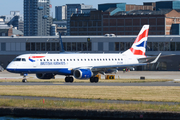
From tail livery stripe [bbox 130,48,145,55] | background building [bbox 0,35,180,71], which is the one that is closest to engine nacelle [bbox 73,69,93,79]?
tail livery stripe [bbox 130,48,145,55]

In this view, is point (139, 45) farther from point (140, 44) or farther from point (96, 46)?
point (96, 46)

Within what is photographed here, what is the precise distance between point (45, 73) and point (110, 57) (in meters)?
10.3

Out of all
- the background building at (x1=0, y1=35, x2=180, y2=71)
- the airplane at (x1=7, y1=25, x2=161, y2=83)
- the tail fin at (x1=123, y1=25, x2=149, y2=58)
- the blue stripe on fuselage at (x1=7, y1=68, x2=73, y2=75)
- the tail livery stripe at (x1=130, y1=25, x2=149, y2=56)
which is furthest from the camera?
the background building at (x1=0, y1=35, x2=180, y2=71)

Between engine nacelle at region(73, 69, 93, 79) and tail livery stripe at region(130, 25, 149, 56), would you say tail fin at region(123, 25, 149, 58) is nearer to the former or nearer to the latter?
tail livery stripe at region(130, 25, 149, 56)

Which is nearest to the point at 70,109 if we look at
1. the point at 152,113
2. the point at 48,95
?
the point at 152,113

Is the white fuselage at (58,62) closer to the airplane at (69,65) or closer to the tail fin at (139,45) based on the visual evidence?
the airplane at (69,65)

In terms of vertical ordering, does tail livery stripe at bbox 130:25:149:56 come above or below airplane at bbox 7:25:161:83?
above

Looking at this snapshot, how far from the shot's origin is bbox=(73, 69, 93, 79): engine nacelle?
166 ft

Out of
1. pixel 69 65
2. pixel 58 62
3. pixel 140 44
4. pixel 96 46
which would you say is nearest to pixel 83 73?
pixel 69 65

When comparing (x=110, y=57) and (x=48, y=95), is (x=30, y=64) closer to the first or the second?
(x=110, y=57)

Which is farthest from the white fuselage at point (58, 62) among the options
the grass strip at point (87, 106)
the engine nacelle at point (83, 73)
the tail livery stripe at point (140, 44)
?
the grass strip at point (87, 106)

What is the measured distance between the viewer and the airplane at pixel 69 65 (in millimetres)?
49963

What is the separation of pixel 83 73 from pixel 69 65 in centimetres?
310

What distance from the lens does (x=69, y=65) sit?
52.8 meters
